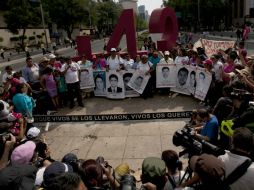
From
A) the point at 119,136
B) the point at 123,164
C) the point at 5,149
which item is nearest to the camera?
the point at 123,164

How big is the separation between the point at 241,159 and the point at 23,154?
3053mm

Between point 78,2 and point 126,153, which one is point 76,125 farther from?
point 78,2

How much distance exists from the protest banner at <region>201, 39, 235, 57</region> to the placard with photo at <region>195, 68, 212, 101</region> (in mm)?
2958

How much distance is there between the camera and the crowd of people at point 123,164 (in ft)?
10.7

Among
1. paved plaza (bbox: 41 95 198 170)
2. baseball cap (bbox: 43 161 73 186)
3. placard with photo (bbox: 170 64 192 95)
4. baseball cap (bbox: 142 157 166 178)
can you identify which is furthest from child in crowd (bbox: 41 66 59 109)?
baseball cap (bbox: 142 157 166 178)

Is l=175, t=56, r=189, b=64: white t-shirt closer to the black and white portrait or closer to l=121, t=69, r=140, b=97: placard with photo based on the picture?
the black and white portrait

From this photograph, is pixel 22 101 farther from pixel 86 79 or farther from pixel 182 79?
pixel 182 79

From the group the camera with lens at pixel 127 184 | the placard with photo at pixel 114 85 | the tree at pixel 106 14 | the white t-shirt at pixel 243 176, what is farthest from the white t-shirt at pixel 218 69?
the tree at pixel 106 14

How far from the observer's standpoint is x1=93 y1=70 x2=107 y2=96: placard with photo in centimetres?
1130

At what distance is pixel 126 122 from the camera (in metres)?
9.05

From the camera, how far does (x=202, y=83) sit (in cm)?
993

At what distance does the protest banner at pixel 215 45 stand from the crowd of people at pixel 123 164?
232 cm

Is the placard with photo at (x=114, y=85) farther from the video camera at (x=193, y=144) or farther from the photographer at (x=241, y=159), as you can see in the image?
the photographer at (x=241, y=159)

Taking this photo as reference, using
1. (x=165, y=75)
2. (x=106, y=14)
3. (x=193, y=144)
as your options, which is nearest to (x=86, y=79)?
(x=165, y=75)
